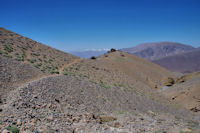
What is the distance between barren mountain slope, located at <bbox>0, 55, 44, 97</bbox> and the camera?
10235 millimetres

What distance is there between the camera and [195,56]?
13300 cm

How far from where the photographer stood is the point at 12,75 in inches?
470

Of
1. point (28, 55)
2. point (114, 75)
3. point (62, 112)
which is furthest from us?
point (114, 75)

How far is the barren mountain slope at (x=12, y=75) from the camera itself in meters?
10.2

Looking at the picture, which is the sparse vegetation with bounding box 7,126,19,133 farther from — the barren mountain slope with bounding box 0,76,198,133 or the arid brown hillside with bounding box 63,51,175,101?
the arid brown hillside with bounding box 63,51,175,101

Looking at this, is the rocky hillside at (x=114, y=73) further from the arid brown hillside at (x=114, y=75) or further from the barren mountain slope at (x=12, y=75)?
the barren mountain slope at (x=12, y=75)

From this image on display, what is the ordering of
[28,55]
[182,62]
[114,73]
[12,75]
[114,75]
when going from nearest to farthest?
1. [12,75]
2. [28,55]
3. [114,75]
4. [114,73]
5. [182,62]

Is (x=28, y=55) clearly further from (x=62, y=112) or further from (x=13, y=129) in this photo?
(x=13, y=129)

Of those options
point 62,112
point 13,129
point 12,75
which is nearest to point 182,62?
point 12,75

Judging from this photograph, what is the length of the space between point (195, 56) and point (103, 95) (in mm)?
145592

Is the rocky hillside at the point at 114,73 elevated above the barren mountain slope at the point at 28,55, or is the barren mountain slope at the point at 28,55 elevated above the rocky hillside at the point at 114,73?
the barren mountain slope at the point at 28,55

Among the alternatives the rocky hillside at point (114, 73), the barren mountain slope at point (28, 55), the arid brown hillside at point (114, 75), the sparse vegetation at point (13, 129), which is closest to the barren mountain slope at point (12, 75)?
the barren mountain slope at point (28, 55)

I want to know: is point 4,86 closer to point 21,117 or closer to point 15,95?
point 15,95

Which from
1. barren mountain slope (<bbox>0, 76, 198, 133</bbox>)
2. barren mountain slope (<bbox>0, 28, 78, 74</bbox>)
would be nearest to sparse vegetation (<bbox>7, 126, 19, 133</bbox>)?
barren mountain slope (<bbox>0, 76, 198, 133</bbox>)
